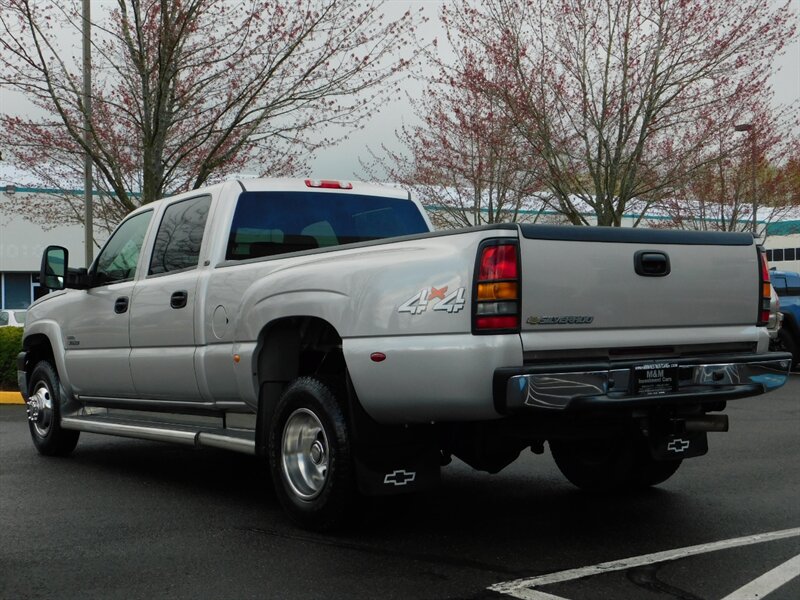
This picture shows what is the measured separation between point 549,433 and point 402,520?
1.29 m

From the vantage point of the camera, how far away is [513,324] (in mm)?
4855

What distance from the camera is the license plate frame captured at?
511cm

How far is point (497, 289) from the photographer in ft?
15.9

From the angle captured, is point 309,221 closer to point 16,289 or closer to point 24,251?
point 24,251

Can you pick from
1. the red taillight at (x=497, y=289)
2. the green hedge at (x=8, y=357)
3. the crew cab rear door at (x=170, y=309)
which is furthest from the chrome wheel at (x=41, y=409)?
the green hedge at (x=8, y=357)

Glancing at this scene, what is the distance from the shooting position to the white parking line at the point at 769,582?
14.6 ft

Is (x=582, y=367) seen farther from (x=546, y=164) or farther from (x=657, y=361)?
(x=546, y=164)

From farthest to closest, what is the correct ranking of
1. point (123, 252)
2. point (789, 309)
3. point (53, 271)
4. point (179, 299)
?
point (789, 309) → point (53, 271) → point (123, 252) → point (179, 299)

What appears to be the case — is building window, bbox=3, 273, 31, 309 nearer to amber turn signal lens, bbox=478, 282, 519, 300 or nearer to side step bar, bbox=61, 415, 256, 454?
side step bar, bbox=61, 415, 256, 454

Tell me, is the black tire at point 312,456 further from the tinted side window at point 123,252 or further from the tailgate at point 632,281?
the tinted side window at point 123,252

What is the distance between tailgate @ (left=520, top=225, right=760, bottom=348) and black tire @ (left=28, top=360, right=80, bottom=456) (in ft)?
16.8

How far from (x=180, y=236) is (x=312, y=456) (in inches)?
89.3

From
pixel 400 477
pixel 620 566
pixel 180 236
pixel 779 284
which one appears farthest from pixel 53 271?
pixel 779 284

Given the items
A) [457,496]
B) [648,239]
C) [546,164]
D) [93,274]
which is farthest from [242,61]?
[648,239]
